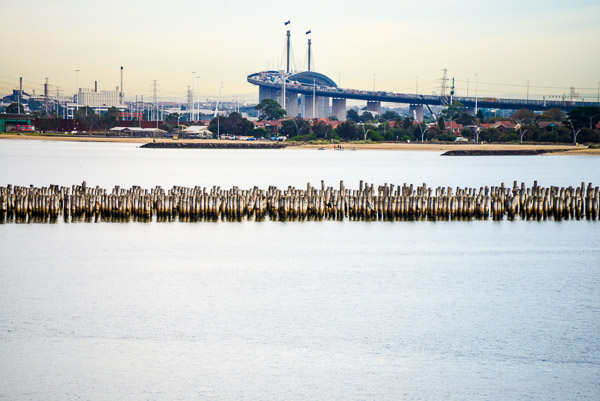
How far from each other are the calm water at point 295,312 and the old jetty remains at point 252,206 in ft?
7.43

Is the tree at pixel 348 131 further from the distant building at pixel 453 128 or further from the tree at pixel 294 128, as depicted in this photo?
the distant building at pixel 453 128

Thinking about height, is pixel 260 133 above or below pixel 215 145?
above

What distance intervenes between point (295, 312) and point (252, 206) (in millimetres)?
21843

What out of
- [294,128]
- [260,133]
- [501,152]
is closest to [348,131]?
[294,128]

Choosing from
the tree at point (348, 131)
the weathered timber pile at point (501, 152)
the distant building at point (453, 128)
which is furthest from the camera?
the distant building at point (453, 128)

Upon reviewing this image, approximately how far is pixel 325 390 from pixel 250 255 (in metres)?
16.9

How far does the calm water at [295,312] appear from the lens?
17.2 metres

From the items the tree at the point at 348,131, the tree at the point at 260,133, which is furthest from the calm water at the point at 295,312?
the tree at the point at 260,133

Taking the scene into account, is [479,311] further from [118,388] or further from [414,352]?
[118,388]

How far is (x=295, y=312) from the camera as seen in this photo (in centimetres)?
2325

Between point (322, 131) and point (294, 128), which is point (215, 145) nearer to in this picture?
point (294, 128)

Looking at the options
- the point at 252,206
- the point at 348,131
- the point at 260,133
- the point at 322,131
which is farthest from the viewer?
the point at 260,133

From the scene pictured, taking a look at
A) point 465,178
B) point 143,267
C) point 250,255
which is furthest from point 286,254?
point 465,178

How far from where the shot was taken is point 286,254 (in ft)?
111
